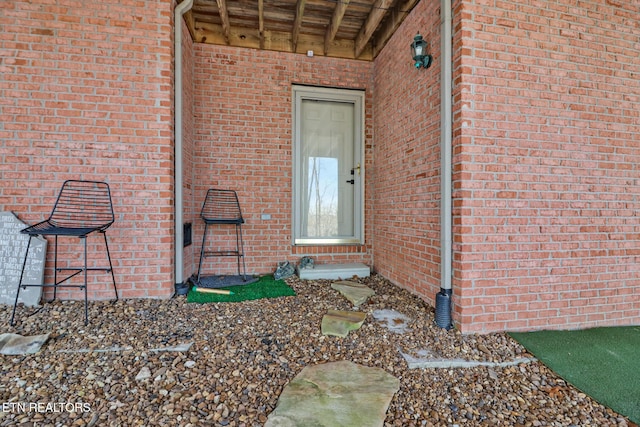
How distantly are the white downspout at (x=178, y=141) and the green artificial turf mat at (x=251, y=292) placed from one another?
269 mm

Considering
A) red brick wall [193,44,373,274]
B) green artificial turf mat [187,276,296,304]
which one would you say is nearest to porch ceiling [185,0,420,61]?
red brick wall [193,44,373,274]

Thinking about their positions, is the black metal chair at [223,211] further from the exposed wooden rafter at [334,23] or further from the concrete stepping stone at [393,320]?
the exposed wooden rafter at [334,23]

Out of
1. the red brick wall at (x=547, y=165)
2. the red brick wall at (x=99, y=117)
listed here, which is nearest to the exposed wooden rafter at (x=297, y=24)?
the red brick wall at (x=99, y=117)

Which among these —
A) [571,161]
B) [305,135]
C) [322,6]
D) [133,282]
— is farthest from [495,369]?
[322,6]

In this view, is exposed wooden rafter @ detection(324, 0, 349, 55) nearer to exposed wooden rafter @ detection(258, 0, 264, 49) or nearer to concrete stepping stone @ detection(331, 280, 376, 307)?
A: exposed wooden rafter @ detection(258, 0, 264, 49)

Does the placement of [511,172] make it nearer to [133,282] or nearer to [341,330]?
[341,330]

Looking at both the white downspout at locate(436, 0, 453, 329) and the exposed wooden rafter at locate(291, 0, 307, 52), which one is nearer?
the white downspout at locate(436, 0, 453, 329)

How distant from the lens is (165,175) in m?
2.74

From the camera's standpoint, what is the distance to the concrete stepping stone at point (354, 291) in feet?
9.26

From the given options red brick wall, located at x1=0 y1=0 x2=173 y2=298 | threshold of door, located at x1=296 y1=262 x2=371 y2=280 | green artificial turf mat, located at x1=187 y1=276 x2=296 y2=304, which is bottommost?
green artificial turf mat, located at x1=187 y1=276 x2=296 y2=304

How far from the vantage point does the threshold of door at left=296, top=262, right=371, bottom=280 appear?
11.8 feet

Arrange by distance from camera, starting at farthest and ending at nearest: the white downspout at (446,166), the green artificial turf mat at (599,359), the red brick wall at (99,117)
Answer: the red brick wall at (99,117) < the white downspout at (446,166) < the green artificial turf mat at (599,359)

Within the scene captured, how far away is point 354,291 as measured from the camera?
3.07 meters

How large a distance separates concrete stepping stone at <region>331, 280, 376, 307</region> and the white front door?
80cm
